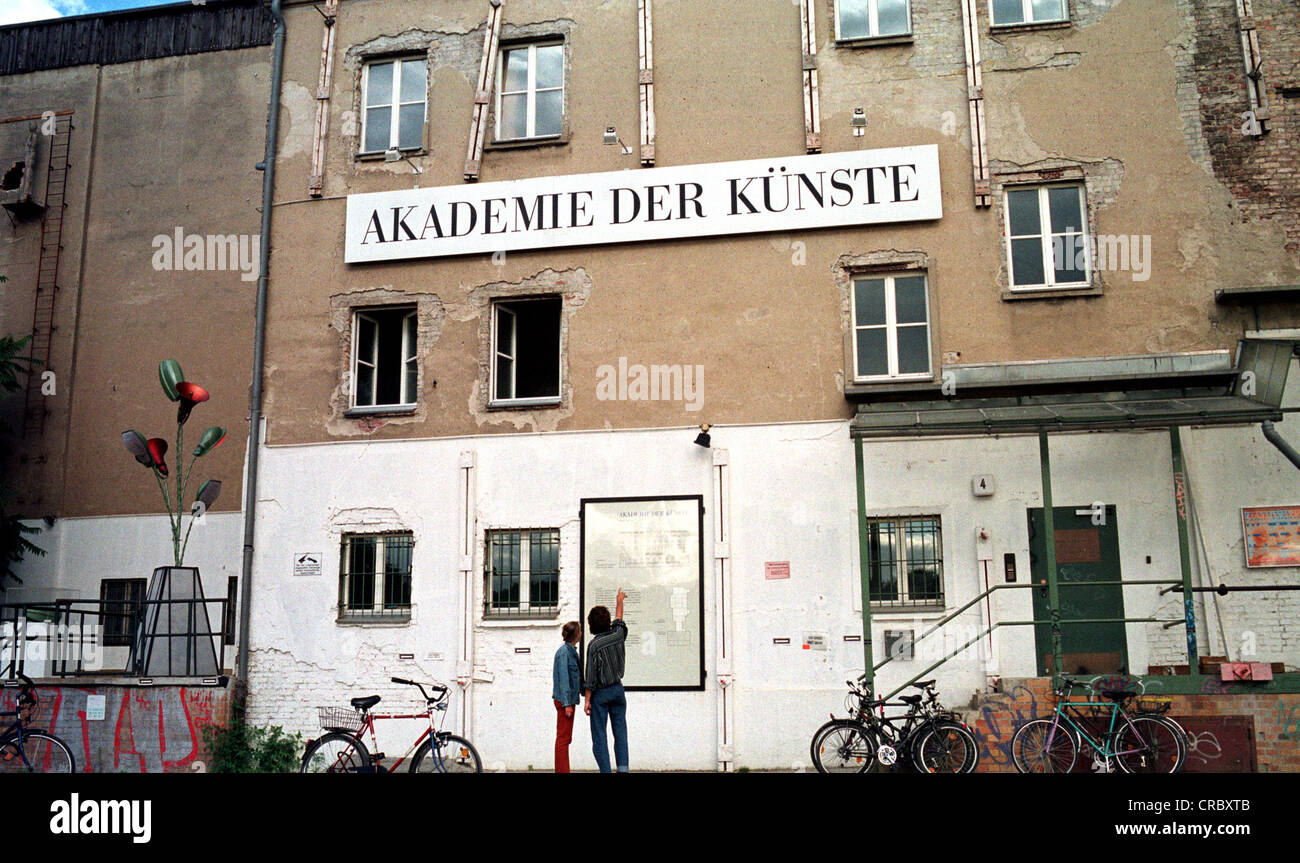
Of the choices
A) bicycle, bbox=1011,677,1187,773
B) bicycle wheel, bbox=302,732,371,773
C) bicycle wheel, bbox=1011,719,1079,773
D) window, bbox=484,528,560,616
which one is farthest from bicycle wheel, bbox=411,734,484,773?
bicycle, bbox=1011,677,1187,773

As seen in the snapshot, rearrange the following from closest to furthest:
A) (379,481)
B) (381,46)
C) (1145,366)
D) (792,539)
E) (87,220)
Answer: (1145,366)
(792,539)
(379,481)
(381,46)
(87,220)

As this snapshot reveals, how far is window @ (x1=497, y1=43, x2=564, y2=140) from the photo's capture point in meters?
15.9

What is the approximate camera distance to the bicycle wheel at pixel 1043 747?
11.4m

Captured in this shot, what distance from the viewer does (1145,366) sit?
13.1 m

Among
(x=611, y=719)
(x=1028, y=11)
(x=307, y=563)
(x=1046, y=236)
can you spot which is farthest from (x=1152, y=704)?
(x=307, y=563)

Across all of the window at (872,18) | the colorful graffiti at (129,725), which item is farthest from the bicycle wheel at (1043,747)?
the colorful graffiti at (129,725)

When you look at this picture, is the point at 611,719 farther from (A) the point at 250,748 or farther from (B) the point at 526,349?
(B) the point at 526,349

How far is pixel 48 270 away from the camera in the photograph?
63.1 ft

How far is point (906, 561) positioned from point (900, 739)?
2.54 m

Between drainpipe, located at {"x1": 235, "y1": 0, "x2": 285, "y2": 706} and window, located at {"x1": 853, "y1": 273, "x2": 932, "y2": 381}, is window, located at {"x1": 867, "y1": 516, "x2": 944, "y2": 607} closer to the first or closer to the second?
window, located at {"x1": 853, "y1": 273, "x2": 932, "y2": 381}
